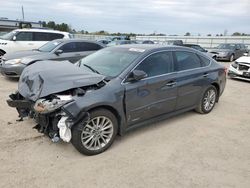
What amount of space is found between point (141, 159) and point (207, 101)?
109 inches

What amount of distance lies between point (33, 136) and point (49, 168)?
1.03 m

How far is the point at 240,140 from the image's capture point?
4.51 metres

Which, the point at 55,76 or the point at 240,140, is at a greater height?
the point at 55,76

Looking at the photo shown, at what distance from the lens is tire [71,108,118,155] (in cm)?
352

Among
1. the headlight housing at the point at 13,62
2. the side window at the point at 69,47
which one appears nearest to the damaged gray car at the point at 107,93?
the headlight housing at the point at 13,62

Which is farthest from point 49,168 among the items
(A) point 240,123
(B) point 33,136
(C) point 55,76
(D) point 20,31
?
(D) point 20,31

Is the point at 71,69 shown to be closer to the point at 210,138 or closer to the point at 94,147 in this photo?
the point at 94,147

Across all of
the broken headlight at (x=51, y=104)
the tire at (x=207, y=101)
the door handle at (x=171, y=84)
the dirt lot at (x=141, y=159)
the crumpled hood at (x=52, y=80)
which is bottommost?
the dirt lot at (x=141, y=159)

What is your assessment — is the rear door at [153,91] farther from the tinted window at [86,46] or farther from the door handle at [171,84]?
the tinted window at [86,46]

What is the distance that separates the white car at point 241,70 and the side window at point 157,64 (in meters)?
6.78

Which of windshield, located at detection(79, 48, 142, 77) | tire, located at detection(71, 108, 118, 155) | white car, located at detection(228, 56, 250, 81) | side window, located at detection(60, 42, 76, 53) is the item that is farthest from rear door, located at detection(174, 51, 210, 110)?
white car, located at detection(228, 56, 250, 81)

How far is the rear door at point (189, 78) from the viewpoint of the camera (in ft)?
16.1

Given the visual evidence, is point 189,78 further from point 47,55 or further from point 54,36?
point 54,36

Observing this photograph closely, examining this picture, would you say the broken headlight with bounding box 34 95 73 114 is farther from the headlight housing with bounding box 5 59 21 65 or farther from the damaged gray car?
the headlight housing with bounding box 5 59 21 65
